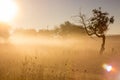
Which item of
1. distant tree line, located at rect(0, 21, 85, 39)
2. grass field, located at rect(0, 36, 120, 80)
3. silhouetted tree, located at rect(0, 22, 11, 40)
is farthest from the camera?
silhouetted tree, located at rect(0, 22, 11, 40)

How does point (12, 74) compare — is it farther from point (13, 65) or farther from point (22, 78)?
point (13, 65)

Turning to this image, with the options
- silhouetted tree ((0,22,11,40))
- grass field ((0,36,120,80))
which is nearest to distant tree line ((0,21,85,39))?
silhouetted tree ((0,22,11,40))

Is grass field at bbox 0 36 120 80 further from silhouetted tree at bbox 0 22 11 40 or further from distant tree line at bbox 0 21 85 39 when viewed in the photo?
silhouetted tree at bbox 0 22 11 40

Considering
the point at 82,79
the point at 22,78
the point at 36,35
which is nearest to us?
the point at 22,78

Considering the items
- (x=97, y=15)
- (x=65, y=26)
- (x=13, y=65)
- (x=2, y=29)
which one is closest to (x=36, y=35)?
(x=2, y=29)

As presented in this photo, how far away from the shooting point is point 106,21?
133ft

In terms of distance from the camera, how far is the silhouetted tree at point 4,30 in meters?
96.6

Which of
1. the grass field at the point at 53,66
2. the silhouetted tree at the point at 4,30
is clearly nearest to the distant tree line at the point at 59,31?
the silhouetted tree at the point at 4,30

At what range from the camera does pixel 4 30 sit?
9900cm

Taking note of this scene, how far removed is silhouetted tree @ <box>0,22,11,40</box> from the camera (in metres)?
96.6

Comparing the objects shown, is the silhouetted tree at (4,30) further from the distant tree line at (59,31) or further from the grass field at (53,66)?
the grass field at (53,66)

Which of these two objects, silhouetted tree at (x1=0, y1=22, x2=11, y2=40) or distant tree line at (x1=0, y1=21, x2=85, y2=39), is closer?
distant tree line at (x1=0, y1=21, x2=85, y2=39)

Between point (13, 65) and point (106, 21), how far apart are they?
24089 millimetres

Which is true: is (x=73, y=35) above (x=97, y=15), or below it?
below
